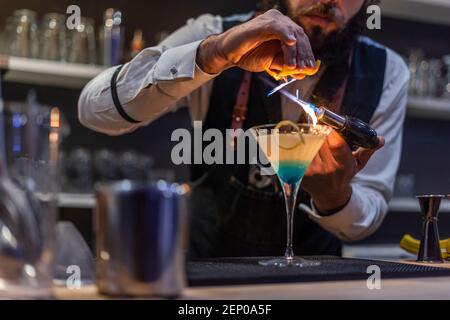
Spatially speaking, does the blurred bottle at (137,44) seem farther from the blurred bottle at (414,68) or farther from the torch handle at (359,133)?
the torch handle at (359,133)

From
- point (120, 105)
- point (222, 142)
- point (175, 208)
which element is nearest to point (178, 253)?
point (175, 208)

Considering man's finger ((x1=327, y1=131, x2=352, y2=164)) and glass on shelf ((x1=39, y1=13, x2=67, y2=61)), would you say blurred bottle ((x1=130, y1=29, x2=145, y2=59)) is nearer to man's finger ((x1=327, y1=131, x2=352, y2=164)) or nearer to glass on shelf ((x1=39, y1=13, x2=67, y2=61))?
glass on shelf ((x1=39, y1=13, x2=67, y2=61))

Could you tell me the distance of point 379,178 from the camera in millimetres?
1940

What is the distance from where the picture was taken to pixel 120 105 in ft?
5.89

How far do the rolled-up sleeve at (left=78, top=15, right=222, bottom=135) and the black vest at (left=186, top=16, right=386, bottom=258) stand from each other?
0.81 feet

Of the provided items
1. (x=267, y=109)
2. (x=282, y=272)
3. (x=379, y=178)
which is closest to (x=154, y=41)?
(x=267, y=109)

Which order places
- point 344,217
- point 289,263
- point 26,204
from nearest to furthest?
point 26,204
point 289,263
point 344,217

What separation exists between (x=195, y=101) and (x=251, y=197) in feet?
1.16

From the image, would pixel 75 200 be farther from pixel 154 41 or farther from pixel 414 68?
pixel 414 68

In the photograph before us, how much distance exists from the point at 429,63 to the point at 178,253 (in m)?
2.80

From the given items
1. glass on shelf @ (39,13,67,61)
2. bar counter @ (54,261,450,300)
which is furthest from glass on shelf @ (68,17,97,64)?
bar counter @ (54,261,450,300)

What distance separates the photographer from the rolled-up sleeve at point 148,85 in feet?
5.17

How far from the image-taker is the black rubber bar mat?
35.4 inches
